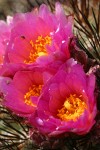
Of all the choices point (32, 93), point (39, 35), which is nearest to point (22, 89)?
point (32, 93)

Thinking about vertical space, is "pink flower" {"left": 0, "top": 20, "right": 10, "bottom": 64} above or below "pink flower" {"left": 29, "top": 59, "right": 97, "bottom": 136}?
above

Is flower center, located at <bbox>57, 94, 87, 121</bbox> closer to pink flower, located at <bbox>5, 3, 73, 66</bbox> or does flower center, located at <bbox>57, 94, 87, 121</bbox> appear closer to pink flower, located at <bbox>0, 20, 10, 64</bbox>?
pink flower, located at <bbox>5, 3, 73, 66</bbox>

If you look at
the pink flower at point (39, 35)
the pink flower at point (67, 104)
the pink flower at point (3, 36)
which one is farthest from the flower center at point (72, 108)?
the pink flower at point (3, 36)

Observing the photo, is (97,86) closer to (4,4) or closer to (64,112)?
(64,112)

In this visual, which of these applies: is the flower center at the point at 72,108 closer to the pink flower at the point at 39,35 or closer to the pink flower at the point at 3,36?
the pink flower at the point at 39,35

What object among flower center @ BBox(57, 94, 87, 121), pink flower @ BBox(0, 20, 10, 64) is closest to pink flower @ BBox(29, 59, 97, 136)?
flower center @ BBox(57, 94, 87, 121)

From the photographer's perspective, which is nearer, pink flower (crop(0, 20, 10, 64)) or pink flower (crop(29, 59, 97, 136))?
pink flower (crop(29, 59, 97, 136))
